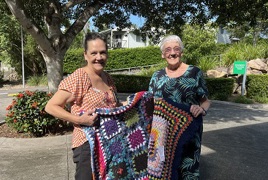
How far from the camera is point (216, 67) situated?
618 inches

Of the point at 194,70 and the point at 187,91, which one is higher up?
the point at 194,70

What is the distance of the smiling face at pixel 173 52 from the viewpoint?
2.36 m

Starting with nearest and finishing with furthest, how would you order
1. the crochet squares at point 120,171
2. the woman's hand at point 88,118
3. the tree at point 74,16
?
the woman's hand at point 88,118 → the crochet squares at point 120,171 → the tree at point 74,16

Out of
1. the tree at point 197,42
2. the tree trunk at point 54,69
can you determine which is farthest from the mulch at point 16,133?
the tree at point 197,42

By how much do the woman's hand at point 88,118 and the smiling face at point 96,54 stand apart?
14.0 inches

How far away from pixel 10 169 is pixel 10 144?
126cm

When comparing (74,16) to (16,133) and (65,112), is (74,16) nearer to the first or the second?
(16,133)

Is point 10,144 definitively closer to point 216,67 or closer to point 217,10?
point 217,10

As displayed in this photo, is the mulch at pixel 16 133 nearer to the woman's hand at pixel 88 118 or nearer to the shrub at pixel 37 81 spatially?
the woman's hand at pixel 88 118

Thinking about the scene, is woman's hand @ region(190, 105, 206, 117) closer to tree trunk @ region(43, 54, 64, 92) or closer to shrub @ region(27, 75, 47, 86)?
tree trunk @ region(43, 54, 64, 92)

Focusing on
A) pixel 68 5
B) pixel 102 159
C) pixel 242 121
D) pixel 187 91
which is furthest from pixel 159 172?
pixel 242 121

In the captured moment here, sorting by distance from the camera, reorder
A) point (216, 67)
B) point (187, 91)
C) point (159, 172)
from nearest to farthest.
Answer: point (159, 172) < point (187, 91) < point (216, 67)

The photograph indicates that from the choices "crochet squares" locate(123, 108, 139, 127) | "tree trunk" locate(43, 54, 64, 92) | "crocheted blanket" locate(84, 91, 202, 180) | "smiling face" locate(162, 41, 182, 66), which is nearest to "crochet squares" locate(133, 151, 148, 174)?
"crocheted blanket" locate(84, 91, 202, 180)

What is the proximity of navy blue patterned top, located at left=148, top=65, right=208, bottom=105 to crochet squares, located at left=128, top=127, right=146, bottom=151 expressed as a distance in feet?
1.51
